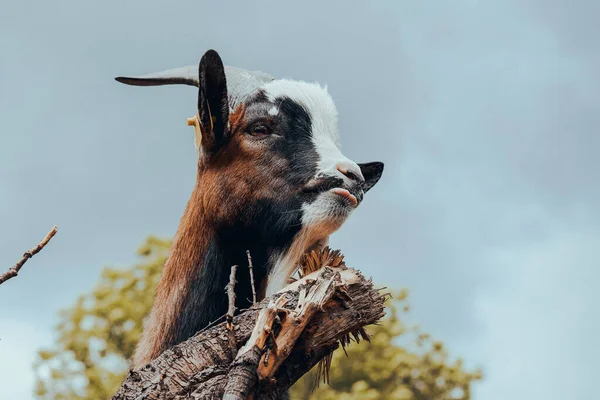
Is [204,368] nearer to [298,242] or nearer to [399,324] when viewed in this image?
[298,242]

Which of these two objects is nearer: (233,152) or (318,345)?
(318,345)

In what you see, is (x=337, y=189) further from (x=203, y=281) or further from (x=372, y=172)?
(x=203, y=281)

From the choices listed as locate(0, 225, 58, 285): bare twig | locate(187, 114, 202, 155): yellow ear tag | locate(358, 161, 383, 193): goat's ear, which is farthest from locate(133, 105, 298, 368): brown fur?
locate(0, 225, 58, 285): bare twig

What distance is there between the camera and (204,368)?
417cm

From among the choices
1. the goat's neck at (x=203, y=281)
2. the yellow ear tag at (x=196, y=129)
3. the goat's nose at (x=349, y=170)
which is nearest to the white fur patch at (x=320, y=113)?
the goat's nose at (x=349, y=170)

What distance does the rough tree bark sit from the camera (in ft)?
13.2

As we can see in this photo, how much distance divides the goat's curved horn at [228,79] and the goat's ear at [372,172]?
3.20ft

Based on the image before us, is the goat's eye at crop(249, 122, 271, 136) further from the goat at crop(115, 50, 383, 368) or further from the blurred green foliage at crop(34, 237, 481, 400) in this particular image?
the blurred green foliage at crop(34, 237, 481, 400)

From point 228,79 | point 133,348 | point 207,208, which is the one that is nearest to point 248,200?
point 207,208

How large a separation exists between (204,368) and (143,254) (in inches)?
678

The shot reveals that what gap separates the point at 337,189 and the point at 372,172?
0.95 m

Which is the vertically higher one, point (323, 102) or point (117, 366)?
point (117, 366)

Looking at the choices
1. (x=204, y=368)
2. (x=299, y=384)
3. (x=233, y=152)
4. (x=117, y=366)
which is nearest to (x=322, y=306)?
(x=204, y=368)

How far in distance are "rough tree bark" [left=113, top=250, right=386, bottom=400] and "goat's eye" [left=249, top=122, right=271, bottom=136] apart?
46.4 inches
